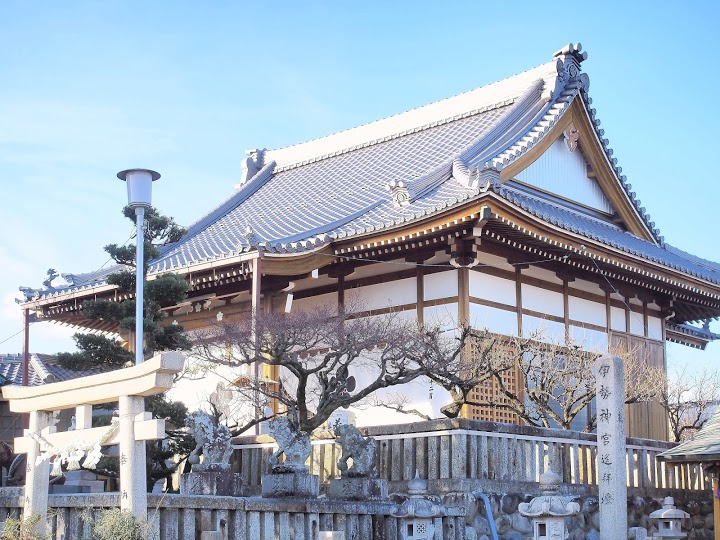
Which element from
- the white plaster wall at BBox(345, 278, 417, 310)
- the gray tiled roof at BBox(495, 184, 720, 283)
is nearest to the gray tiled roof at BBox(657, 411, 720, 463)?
the gray tiled roof at BBox(495, 184, 720, 283)

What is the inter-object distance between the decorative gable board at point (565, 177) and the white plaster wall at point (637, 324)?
2341mm

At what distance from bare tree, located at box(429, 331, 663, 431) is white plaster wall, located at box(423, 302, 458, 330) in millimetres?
522

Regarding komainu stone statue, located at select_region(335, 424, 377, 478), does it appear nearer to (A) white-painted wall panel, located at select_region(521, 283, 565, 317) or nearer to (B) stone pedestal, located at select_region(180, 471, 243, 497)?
(B) stone pedestal, located at select_region(180, 471, 243, 497)

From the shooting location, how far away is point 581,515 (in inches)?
535

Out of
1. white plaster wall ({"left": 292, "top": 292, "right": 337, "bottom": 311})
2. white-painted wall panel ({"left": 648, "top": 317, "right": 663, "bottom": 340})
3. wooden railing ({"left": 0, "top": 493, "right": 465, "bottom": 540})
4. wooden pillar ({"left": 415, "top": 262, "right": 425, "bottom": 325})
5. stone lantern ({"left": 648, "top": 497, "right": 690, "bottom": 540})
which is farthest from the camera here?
white-painted wall panel ({"left": 648, "top": 317, "right": 663, "bottom": 340})

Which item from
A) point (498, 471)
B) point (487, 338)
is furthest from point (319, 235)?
point (498, 471)

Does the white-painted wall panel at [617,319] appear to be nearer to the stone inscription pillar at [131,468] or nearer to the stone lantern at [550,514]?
the stone lantern at [550,514]

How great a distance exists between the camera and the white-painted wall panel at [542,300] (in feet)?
61.0

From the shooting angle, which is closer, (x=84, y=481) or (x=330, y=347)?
(x=330, y=347)

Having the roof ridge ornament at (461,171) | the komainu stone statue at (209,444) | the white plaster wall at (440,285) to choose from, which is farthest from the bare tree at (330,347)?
the roof ridge ornament at (461,171)

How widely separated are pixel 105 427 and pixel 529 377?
929 cm

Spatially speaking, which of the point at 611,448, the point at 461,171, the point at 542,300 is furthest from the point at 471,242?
the point at 611,448

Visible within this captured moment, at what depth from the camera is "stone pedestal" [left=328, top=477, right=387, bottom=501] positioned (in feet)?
39.5

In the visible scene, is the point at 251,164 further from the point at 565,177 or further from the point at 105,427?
the point at 105,427
